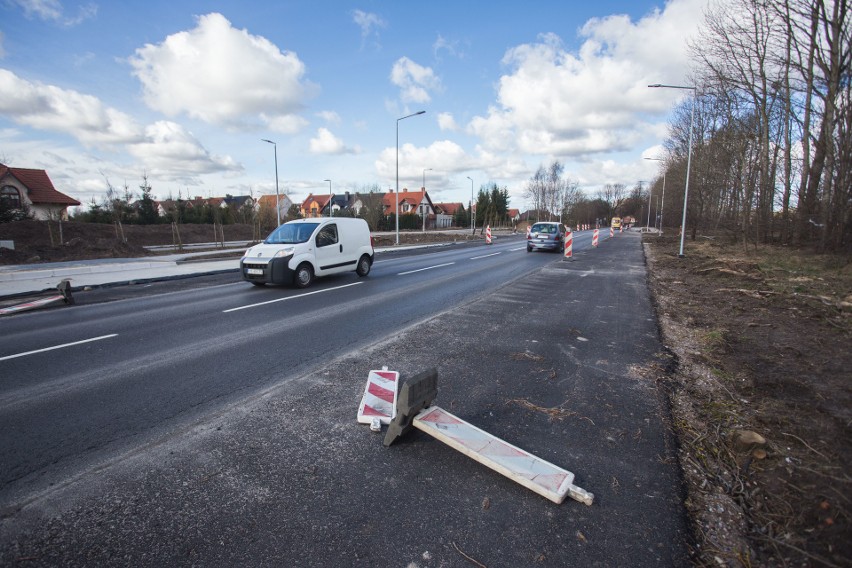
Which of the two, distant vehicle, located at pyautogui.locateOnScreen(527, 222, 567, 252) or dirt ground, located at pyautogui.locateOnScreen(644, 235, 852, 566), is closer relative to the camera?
dirt ground, located at pyautogui.locateOnScreen(644, 235, 852, 566)

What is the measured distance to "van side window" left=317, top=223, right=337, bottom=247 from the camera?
11844mm

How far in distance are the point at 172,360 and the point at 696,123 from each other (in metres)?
42.2

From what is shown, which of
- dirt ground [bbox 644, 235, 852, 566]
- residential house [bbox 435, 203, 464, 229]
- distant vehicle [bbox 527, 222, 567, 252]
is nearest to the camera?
dirt ground [bbox 644, 235, 852, 566]

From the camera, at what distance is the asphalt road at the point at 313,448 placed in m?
2.31

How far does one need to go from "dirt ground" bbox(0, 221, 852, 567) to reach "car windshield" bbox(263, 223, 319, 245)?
912 centimetres

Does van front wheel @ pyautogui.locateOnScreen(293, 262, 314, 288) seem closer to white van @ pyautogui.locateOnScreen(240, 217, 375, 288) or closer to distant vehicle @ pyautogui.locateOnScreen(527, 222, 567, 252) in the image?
white van @ pyautogui.locateOnScreen(240, 217, 375, 288)

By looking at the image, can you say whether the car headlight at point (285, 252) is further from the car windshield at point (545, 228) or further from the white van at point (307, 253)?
the car windshield at point (545, 228)

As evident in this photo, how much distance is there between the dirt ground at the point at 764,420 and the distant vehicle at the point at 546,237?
13802 millimetres

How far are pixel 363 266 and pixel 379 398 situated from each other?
989 cm

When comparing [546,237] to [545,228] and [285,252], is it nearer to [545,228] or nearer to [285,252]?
[545,228]

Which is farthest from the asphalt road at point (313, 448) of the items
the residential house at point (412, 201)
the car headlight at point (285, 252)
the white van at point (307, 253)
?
the residential house at point (412, 201)

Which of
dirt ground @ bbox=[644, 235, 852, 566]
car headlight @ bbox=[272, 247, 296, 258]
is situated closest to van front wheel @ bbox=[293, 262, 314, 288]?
car headlight @ bbox=[272, 247, 296, 258]

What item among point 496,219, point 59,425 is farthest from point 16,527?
point 496,219

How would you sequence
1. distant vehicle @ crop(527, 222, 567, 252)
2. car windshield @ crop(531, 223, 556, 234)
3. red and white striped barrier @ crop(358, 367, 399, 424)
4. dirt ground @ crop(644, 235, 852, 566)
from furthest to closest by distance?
1. car windshield @ crop(531, 223, 556, 234)
2. distant vehicle @ crop(527, 222, 567, 252)
3. red and white striped barrier @ crop(358, 367, 399, 424)
4. dirt ground @ crop(644, 235, 852, 566)
